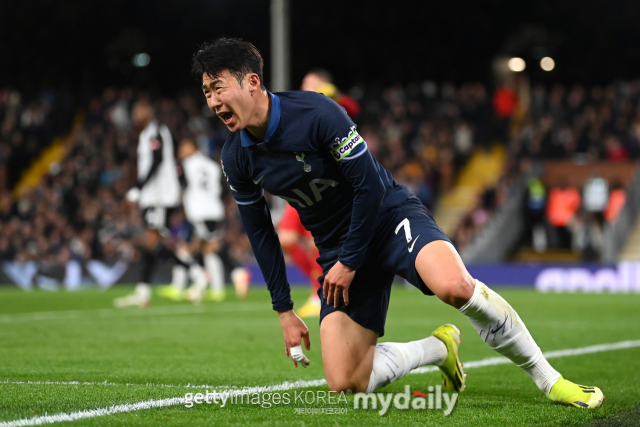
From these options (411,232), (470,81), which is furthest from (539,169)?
(411,232)

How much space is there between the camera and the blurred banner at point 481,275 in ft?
48.2

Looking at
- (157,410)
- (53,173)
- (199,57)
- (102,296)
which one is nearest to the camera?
(157,410)

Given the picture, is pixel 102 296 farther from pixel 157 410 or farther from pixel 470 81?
pixel 470 81

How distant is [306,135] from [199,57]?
57cm

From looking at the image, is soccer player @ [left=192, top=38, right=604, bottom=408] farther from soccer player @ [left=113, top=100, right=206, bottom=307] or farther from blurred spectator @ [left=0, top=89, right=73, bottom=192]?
blurred spectator @ [left=0, top=89, right=73, bottom=192]

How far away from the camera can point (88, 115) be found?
77.4 feet

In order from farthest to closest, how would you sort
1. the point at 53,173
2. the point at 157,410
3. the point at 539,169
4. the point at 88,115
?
the point at 88,115
the point at 53,173
the point at 539,169
the point at 157,410

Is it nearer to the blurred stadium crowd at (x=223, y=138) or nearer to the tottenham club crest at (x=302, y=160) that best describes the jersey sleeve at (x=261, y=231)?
the tottenham club crest at (x=302, y=160)

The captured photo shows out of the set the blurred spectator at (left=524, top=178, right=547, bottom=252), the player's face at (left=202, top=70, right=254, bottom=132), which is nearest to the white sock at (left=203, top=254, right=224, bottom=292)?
the player's face at (left=202, top=70, right=254, bottom=132)

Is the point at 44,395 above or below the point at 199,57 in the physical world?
below

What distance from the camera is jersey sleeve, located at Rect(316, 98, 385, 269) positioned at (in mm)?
3748

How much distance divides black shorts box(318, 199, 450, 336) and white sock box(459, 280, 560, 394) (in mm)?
263

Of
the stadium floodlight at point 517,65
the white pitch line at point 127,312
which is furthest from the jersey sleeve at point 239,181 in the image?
the stadium floodlight at point 517,65

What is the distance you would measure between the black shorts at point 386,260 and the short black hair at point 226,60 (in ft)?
3.14
